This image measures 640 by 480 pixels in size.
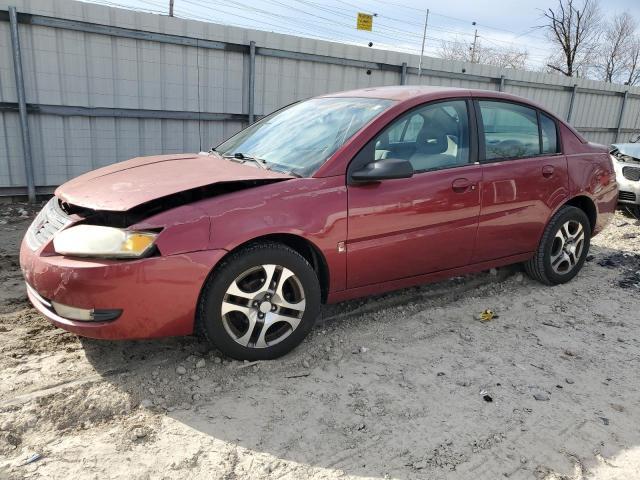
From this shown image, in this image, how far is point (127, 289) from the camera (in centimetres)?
268

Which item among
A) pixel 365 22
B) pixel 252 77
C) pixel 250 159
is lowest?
pixel 250 159

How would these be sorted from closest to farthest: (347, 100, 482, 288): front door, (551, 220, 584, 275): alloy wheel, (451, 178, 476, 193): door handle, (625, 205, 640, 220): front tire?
1. (347, 100, 482, 288): front door
2. (451, 178, 476, 193): door handle
3. (551, 220, 584, 275): alloy wheel
4. (625, 205, 640, 220): front tire

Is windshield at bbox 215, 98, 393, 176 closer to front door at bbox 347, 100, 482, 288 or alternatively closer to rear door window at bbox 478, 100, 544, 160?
front door at bbox 347, 100, 482, 288

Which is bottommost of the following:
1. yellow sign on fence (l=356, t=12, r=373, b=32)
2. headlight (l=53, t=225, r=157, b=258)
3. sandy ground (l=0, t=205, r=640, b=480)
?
sandy ground (l=0, t=205, r=640, b=480)

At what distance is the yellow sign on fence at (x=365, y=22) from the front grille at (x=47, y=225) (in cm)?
1287

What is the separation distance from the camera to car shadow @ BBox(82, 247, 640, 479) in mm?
2477

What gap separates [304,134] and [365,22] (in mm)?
12232

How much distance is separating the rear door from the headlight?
2.49 m

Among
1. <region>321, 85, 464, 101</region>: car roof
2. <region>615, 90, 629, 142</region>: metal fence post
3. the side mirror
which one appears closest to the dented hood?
the side mirror

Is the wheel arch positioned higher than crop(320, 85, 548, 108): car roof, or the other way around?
crop(320, 85, 548, 108): car roof

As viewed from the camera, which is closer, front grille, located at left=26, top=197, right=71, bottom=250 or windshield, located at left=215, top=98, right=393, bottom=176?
front grille, located at left=26, top=197, right=71, bottom=250

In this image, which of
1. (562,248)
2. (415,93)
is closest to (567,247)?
(562,248)

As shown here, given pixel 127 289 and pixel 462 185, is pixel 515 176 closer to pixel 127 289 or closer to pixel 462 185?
pixel 462 185

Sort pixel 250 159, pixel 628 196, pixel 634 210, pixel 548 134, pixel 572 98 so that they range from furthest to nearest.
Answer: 1. pixel 572 98
2. pixel 634 210
3. pixel 628 196
4. pixel 548 134
5. pixel 250 159
